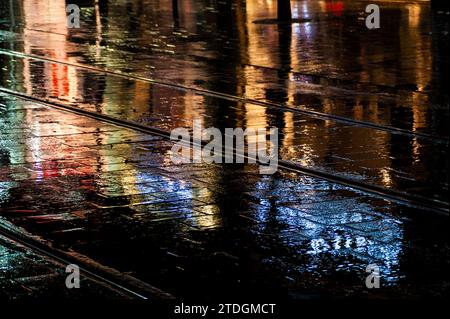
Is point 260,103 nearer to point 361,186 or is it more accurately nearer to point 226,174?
point 226,174

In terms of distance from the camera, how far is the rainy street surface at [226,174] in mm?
7535

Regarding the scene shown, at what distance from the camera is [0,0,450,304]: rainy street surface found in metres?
7.54

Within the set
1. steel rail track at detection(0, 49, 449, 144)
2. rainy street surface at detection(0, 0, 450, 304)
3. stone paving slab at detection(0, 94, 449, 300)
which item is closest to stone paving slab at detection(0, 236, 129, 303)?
rainy street surface at detection(0, 0, 450, 304)

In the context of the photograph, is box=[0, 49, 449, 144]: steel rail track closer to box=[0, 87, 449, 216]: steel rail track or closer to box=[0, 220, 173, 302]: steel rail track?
A: box=[0, 87, 449, 216]: steel rail track

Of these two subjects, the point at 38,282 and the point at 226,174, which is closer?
the point at 38,282

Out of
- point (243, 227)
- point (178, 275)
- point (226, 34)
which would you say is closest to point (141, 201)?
point (243, 227)

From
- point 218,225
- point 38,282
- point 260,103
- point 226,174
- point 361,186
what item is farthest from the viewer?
point 260,103

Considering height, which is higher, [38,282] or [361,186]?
[38,282]

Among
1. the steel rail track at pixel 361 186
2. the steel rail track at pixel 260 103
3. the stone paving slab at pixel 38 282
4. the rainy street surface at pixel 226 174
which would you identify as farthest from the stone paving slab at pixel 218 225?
the steel rail track at pixel 260 103

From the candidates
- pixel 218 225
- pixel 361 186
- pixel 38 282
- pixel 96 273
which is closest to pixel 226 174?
pixel 361 186

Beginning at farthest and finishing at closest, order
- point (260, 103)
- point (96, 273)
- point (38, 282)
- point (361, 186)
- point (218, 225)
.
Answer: point (260, 103) < point (361, 186) < point (218, 225) < point (96, 273) < point (38, 282)

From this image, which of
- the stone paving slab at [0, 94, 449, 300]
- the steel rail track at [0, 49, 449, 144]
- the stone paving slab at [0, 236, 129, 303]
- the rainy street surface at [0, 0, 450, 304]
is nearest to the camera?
the stone paving slab at [0, 236, 129, 303]

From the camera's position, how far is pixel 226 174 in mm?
10672

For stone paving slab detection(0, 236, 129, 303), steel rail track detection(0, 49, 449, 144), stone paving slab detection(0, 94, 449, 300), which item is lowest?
steel rail track detection(0, 49, 449, 144)
